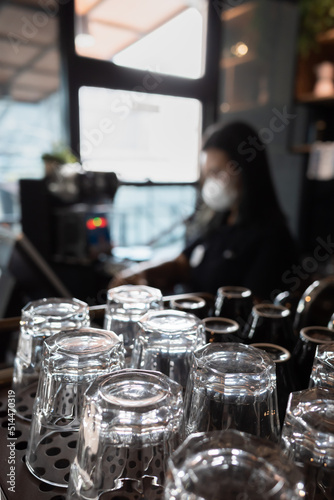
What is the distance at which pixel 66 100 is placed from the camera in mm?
2828

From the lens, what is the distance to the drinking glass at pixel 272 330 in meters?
0.58

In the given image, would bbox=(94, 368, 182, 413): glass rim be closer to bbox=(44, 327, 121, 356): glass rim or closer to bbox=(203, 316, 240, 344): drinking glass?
bbox=(44, 327, 121, 356): glass rim

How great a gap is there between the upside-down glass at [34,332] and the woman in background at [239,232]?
3.38ft

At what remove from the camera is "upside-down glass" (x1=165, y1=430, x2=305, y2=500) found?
24 centimetres

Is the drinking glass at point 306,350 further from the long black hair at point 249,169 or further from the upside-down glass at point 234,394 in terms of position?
the long black hair at point 249,169

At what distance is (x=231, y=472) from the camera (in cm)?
25

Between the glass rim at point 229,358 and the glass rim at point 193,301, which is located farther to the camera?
the glass rim at point 193,301

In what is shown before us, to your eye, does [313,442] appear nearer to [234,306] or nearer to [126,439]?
[126,439]

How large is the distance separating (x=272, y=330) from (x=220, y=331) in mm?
85

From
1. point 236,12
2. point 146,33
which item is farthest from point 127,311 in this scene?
point 236,12

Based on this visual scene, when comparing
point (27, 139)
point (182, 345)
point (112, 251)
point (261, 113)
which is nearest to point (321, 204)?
point (261, 113)

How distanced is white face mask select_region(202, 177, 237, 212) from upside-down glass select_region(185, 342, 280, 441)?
4.86ft

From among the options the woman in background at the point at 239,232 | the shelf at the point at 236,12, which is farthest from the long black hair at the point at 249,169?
the shelf at the point at 236,12

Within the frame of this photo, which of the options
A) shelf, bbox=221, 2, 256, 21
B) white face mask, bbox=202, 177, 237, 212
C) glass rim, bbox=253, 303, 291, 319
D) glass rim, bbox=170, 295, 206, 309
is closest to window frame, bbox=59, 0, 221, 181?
shelf, bbox=221, 2, 256, 21
